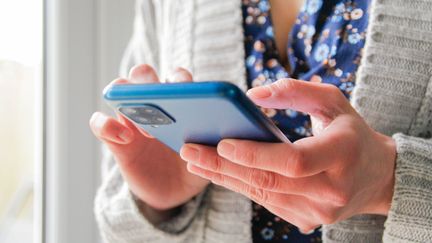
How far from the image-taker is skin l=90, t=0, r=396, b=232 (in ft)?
0.96

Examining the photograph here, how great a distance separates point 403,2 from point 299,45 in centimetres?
11

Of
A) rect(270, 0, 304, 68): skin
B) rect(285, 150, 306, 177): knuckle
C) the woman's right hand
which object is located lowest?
the woman's right hand

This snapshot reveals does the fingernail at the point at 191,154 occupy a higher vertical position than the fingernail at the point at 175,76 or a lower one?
lower

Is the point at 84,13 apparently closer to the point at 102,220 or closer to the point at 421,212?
the point at 102,220

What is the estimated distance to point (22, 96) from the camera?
71 centimetres

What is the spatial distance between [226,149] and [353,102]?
21 cm

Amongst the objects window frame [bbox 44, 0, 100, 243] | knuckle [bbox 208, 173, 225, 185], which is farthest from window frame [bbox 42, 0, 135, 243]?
knuckle [bbox 208, 173, 225, 185]

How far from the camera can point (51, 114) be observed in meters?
0.73

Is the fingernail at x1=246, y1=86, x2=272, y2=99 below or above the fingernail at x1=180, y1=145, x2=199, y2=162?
below

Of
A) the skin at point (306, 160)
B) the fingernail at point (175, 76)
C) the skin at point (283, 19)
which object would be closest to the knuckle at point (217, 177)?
the skin at point (306, 160)

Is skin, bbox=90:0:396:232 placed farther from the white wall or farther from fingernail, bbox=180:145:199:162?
the white wall

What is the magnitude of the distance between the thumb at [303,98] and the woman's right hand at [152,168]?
0.40ft

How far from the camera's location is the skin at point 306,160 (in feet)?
0.96

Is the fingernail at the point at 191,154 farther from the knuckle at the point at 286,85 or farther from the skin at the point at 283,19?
the skin at the point at 283,19
